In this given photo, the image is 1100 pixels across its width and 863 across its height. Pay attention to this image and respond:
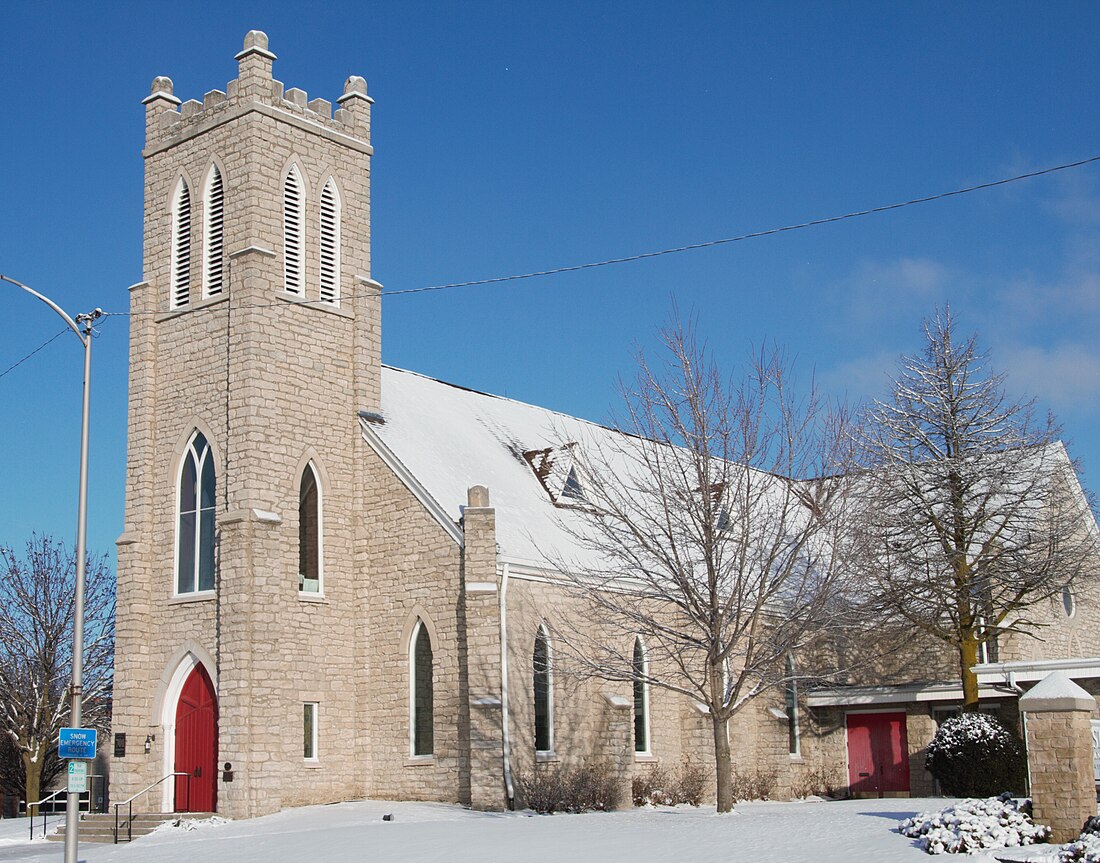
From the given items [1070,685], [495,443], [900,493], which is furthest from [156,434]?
[1070,685]

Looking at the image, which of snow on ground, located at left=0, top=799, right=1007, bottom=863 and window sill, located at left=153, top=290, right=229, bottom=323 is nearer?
snow on ground, located at left=0, top=799, right=1007, bottom=863

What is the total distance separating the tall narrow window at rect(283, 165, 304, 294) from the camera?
95.5 ft

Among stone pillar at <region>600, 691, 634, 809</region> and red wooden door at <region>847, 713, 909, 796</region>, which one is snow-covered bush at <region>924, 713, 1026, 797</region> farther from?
stone pillar at <region>600, 691, 634, 809</region>

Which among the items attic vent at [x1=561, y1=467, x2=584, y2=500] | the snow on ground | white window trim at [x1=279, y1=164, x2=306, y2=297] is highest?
white window trim at [x1=279, y1=164, x2=306, y2=297]

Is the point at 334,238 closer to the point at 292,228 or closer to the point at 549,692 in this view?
the point at 292,228

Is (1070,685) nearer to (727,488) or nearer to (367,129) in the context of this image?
(727,488)

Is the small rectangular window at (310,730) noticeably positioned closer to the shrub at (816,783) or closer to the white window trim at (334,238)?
the white window trim at (334,238)

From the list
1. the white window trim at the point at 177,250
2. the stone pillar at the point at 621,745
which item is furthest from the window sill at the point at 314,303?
the stone pillar at the point at 621,745

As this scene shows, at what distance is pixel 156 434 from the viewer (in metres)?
29.1

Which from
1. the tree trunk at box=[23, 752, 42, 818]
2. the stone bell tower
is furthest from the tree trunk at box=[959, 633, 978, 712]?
the tree trunk at box=[23, 752, 42, 818]

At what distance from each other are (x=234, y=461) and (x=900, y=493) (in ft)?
49.2

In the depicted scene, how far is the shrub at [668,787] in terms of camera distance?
2920 centimetres

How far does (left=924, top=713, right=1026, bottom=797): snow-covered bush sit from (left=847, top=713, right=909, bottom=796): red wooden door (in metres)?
5.52

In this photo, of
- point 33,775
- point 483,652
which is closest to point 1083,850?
point 483,652
